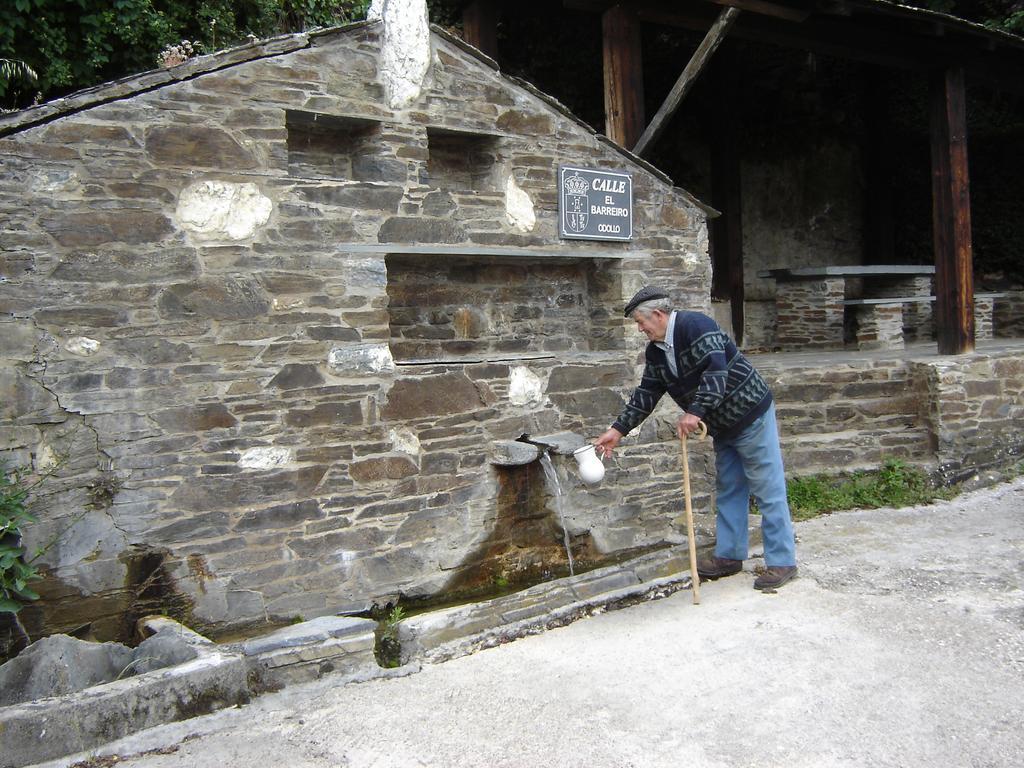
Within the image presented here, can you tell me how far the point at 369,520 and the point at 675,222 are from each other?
10.2 feet

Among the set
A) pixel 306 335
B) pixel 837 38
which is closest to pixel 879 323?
pixel 837 38

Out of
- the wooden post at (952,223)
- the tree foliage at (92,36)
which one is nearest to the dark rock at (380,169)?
the tree foliage at (92,36)

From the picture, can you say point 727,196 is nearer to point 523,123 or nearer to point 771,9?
point 771,9

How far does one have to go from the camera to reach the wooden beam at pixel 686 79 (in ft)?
23.2

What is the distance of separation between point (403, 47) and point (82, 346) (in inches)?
95.9

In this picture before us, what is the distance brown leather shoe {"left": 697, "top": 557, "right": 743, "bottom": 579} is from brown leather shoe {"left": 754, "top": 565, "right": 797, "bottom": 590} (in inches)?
7.6

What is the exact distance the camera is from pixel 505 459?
5.66m

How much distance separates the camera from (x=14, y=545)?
402cm

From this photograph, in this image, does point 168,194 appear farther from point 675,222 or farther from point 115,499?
point 675,222

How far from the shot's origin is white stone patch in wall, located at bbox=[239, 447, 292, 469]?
476cm

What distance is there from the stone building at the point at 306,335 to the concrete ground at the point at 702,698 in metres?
1.23

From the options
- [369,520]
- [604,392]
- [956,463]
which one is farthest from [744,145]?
[369,520]

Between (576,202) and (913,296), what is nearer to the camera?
(576,202)

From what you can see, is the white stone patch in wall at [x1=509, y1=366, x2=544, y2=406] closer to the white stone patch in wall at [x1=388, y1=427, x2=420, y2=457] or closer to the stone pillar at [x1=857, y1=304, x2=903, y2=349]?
the white stone patch in wall at [x1=388, y1=427, x2=420, y2=457]
